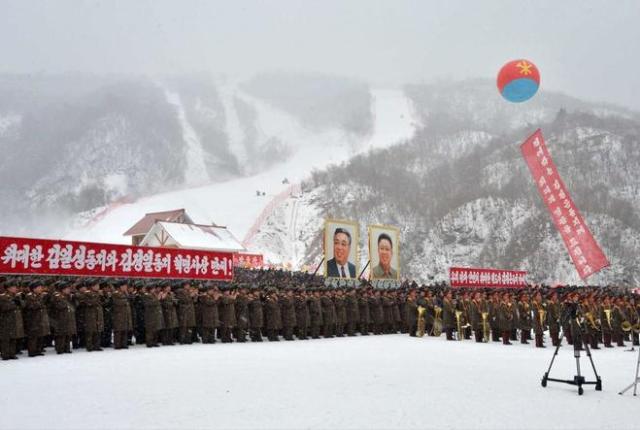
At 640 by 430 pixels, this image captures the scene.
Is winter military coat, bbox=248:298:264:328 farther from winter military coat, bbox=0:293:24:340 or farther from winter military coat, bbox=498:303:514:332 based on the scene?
winter military coat, bbox=498:303:514:332

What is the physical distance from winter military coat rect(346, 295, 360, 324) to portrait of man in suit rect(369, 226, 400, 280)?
19.0 ft

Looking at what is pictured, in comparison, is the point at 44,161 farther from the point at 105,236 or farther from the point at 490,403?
the point at 490,403

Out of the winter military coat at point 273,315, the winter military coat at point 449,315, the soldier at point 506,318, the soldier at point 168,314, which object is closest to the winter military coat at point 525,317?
the soldier at point 506,318

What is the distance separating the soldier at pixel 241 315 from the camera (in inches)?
537

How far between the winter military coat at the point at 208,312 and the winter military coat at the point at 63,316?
3.10 metres

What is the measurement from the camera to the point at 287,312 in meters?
14.7

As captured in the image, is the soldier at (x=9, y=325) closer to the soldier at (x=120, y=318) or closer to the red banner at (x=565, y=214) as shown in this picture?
the soldier at (x=120, y=318)

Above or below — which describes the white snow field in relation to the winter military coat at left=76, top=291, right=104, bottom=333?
below

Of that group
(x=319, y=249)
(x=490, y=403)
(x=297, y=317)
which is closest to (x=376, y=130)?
(x=319, y=249)

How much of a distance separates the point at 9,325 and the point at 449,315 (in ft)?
36.9

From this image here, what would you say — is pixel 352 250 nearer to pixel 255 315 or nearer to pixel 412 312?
pixel 412 312

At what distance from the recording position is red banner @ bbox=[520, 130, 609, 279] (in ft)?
57.1

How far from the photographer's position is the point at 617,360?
441 inches

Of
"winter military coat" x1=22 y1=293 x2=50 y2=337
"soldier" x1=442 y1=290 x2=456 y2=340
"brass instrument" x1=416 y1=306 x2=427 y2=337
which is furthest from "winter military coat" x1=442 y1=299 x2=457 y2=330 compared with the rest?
"winter military coat" x1=22 y1=293 x2=50 y2=337
